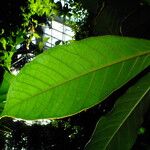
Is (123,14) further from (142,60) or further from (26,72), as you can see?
(26,72)

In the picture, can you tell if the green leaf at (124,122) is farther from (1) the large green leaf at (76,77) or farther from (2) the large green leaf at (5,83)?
(2) the large green leaf at (5,83)

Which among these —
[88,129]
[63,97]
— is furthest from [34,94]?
[88,129]

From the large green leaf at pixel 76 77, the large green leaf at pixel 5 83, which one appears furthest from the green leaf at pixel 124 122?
the large green leaf at pixel 5 83

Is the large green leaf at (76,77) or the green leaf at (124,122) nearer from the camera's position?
the large green leaf at (76,77)

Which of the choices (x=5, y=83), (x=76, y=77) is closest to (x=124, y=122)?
(x=76, y=77)

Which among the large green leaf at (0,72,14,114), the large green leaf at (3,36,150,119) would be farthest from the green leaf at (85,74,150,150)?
the large green leaf at (0,72,14,114)
